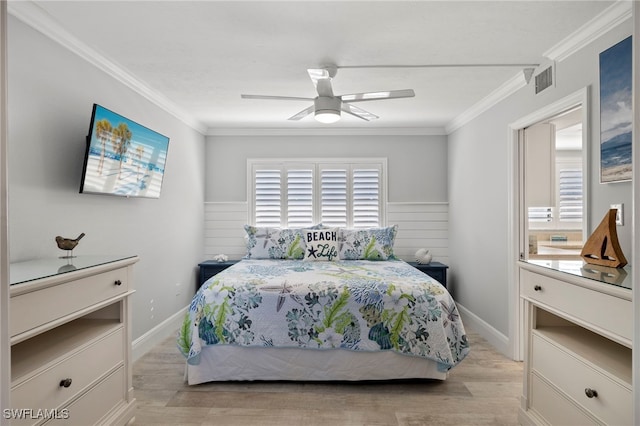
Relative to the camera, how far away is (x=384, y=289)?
2836 mm

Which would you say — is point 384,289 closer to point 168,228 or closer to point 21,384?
point 21,384

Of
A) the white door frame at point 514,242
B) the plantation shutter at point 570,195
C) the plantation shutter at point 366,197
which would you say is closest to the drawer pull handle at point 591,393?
the white door frame at point 514,242

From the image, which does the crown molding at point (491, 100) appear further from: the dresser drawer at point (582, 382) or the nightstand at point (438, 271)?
the dresser drawer at point (582, 382)

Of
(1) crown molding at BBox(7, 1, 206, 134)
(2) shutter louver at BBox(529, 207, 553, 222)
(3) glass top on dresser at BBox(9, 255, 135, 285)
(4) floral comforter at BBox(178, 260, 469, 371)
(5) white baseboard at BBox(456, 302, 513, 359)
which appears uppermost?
(1) crown molding at BBox(7, 1, 206, 134)

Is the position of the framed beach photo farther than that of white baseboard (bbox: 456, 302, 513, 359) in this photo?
No

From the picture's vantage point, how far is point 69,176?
244cm

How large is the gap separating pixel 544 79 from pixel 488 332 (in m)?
2.42

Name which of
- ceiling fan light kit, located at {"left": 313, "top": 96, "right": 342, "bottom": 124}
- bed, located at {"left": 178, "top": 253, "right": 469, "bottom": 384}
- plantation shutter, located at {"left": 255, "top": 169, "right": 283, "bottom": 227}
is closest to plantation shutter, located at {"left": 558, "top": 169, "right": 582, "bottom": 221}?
bed, located at {"left": 178, "top": 253, "right": 469, "bottom": 384}

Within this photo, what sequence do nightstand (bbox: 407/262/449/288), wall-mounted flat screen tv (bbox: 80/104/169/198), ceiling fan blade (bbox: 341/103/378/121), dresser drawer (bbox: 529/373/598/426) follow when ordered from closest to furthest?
dresser drawer (bbox: 529/373/598/426) → wall-mounted flat screen tv (bbox: 80/104/169/198) → ceiling fan blade (bbox: 341/103/378/121) → nightstand (bbox: 407/262/449/288)

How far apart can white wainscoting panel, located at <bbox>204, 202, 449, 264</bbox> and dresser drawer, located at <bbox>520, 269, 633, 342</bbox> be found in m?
2.94

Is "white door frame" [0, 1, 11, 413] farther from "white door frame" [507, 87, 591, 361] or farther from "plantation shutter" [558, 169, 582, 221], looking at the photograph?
"plantation shutter" [558, 169, 582, 221]

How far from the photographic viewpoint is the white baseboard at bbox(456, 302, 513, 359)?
3.37m

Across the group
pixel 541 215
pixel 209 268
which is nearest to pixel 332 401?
pixel 209 268

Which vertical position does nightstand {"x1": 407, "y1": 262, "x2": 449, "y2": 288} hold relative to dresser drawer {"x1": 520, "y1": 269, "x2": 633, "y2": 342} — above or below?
below
